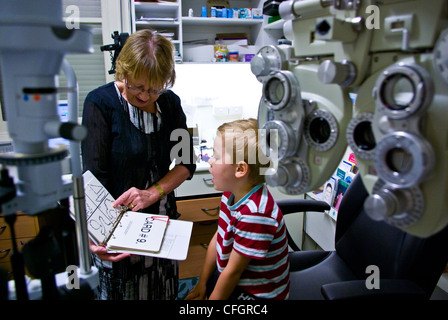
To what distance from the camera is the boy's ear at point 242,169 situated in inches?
40.4

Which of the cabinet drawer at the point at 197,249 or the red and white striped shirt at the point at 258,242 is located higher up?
the red and white striped shirt at the point at 258,242

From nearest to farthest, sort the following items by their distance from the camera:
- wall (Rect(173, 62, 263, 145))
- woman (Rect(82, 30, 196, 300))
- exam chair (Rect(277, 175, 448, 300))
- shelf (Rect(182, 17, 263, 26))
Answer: exam chair (Rect(277, 175, 448, 300)) → woman (Rect(82, 30, 196, 300)) → shelf (Rect(182, 17, 263, 26)) → wall (Rect(173, 62, 263, 145))

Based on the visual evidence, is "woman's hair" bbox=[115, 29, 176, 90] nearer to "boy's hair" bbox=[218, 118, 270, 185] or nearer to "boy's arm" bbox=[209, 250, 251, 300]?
"boy's hair" bbox=[218, 118, 270, 185]

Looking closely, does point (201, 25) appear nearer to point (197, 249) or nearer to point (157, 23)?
point (157, 23)

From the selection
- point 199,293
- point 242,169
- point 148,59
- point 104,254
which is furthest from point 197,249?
point 148,59

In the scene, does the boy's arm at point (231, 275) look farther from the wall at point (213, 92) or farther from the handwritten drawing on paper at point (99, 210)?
the wall at point (213, 92)

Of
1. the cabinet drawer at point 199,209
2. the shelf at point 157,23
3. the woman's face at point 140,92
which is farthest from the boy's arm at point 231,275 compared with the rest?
the shelf at point 157,23

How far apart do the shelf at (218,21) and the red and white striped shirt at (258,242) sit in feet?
5.76

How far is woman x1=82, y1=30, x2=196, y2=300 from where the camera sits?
3.67 ft

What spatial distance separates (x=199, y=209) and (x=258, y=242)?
1.27 m

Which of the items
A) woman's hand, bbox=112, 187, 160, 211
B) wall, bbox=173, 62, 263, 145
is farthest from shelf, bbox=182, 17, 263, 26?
woman's hand, bbox=112, 187, 160, 211

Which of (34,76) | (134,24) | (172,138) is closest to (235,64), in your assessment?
(134,24)

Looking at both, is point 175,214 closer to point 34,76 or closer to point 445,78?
point 34,76

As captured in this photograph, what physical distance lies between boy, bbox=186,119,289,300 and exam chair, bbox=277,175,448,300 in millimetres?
170
